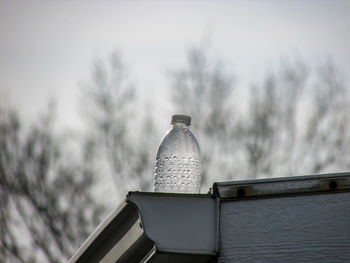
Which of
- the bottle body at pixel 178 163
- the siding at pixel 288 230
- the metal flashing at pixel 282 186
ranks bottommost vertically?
the siding at pixel 288 230

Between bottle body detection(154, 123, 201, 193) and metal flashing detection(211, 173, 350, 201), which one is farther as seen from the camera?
bottle body detection(154, 123, 201, 193)

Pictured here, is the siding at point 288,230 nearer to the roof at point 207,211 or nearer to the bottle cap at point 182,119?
the roof at point 207,211

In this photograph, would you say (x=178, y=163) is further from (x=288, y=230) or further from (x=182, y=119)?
(x=288, y=230)

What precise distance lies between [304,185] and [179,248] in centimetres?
48

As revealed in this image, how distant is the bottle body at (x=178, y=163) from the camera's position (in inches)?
151

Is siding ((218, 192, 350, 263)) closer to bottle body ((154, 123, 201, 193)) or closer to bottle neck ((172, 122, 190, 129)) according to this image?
bottle body ((154, 123, 201, 193))

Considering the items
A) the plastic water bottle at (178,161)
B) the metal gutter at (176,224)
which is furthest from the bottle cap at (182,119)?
the metal gutter at (176,224)

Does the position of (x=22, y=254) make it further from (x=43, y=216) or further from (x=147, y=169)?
(x=147, y=169)

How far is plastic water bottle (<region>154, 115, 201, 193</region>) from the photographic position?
384cm

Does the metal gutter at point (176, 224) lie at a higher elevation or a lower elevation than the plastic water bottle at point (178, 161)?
lower

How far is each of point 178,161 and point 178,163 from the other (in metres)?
0.03

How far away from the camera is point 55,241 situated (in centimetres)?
1723

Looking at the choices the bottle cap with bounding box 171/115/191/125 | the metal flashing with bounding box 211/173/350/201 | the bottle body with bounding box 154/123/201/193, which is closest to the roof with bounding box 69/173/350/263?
the metal flashing with bounding box 211/173/350/201

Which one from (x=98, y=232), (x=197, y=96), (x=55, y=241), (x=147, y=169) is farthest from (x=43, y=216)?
(x=98, y=232)
